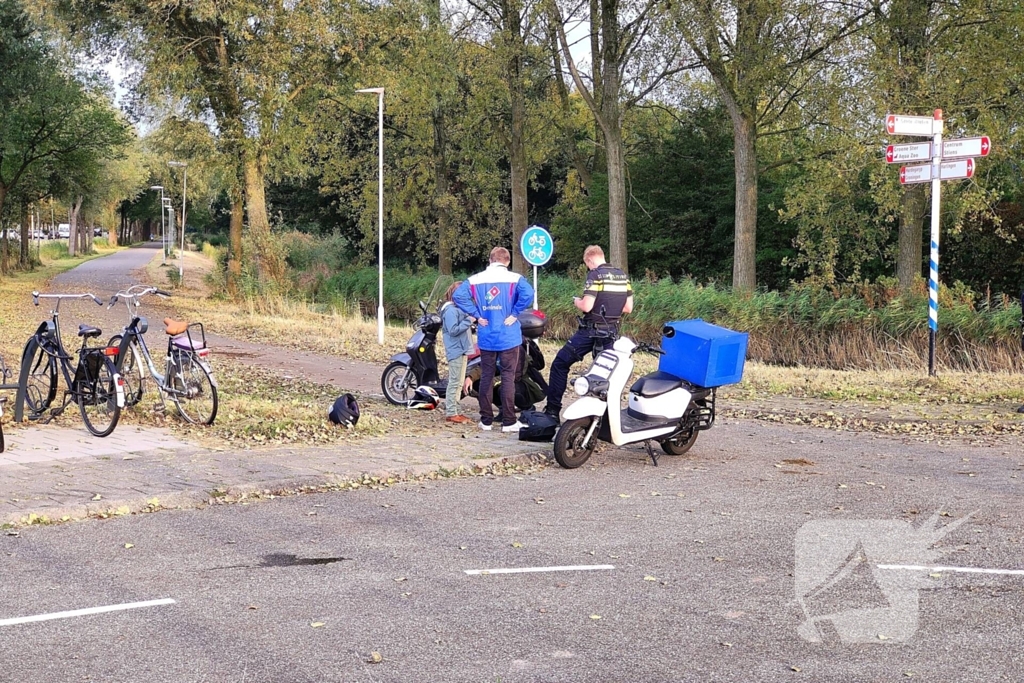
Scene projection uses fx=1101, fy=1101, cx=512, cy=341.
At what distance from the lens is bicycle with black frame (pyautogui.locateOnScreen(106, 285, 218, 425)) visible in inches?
415

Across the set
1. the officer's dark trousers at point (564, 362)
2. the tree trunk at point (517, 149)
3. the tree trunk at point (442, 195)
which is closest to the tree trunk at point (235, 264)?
the tree trunk at point (517, 149)

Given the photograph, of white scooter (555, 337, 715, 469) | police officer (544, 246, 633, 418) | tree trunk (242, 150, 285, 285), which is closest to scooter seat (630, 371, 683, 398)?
white scooter (555, 337, 715, 469)

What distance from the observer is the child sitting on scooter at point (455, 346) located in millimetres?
11695

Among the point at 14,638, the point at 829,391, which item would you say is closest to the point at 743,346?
the point at 829,391

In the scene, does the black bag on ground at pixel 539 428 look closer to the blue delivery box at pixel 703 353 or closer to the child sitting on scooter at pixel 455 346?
the blue delivery box at pixel 703 353

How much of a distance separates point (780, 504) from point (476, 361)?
506 centimetres

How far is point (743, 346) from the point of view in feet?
31.2

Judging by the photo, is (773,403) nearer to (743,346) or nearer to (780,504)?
(743,346)

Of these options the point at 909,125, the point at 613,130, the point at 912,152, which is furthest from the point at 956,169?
the point at 613,130

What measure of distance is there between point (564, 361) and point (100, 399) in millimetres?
4402

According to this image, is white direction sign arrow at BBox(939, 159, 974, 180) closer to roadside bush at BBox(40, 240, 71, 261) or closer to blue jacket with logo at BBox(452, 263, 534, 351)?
blue jacket with logo at BBox(452, 263, 534, 351)

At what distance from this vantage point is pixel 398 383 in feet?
43.0

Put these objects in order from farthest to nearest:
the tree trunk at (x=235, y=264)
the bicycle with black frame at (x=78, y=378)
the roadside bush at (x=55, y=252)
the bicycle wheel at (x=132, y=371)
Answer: the roadside bush at (x=55, y=252) < the tree trunk at (x=235, y=264) < the bicycle wheel at (x=132, y=371) < the bicycle with black frame at (x=78, y=378)

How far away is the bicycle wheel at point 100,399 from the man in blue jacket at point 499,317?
3.35 m
